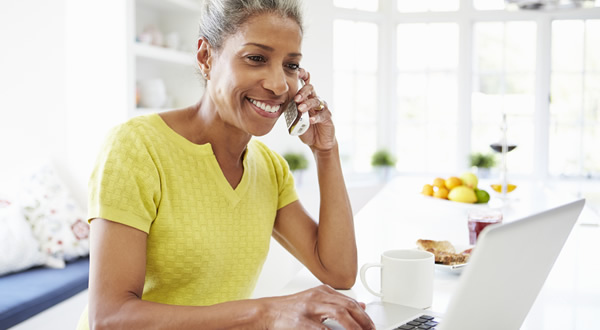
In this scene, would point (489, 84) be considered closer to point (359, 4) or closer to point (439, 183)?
point (359, 4)

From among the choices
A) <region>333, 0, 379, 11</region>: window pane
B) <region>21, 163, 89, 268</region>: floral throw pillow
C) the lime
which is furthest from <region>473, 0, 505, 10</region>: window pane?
<region>21, 163, 89, 268</region>: floral throw pillow

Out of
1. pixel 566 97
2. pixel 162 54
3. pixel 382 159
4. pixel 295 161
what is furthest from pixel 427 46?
pixel 162 54

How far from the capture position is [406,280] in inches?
44.9

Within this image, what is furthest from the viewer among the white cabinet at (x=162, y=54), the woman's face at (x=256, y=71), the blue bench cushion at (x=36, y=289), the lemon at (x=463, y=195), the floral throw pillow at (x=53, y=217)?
the white cabinet at (x=162, y=54)

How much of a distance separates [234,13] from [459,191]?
4.96 feet

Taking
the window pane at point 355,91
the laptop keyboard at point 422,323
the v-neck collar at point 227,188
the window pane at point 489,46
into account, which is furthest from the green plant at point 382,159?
the laptop keyboard at point 422,323

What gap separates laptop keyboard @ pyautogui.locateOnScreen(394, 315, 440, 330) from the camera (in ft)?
3.26

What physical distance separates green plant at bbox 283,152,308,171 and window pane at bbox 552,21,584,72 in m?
2.58

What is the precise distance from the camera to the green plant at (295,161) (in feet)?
17.0

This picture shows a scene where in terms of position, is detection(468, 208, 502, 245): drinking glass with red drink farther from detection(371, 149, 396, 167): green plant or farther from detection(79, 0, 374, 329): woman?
detection(371, 149, 396, 167): green plant

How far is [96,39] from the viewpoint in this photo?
11.5ft

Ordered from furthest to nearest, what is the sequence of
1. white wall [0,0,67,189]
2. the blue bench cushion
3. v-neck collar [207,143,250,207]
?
white wall [0,0,67,189] → the blue bench cushion → v-neck collar [207,143,250,207]

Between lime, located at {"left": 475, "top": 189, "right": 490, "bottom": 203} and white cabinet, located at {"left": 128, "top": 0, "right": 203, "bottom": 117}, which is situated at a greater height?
white cabinet, located at {"left": 128, "top": 0, "right": 203, "bottom": 117}

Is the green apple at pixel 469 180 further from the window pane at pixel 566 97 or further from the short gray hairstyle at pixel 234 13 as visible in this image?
the window pane at pixel 566 97
